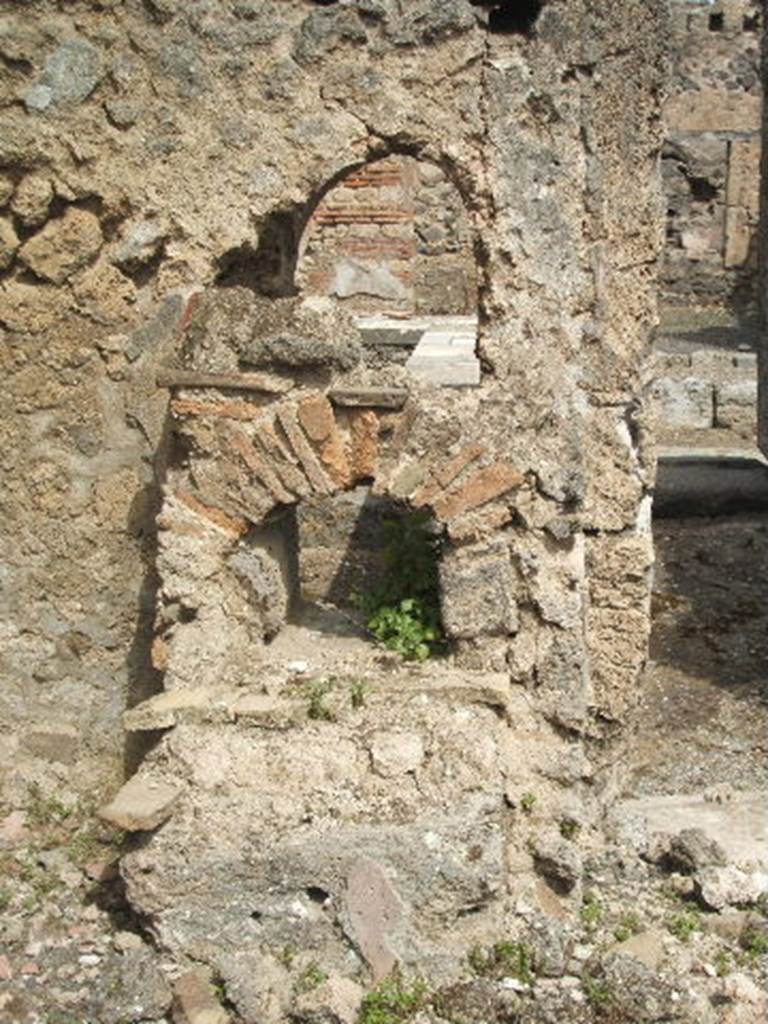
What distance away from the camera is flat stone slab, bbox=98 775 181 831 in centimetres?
394

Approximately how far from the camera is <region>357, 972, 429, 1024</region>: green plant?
3.78 meters

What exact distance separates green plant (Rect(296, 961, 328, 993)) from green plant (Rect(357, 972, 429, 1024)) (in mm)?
136

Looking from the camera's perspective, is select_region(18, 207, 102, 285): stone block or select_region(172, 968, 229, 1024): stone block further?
select_region(18, 207, 102, 285): stone block

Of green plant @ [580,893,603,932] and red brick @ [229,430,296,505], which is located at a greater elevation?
red brick @ [229,430,296,505]

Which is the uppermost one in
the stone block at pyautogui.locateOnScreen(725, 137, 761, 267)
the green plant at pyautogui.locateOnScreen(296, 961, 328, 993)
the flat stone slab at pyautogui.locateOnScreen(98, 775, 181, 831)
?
the stone block at pyautogui.locateOnScreen(725, 137, 761, 267)

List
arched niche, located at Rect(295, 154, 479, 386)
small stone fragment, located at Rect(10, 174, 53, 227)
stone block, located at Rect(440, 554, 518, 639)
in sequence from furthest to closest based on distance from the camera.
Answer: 1. arched niche, located at Rect(295, 154, 479, 386)
2. small stone fragment, located at Rect(10, 174, 53, 227)
3. stone block, located at Rect(440, 554, 518, 639)

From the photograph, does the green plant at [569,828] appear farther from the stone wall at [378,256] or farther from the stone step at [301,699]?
the stone wall at [378,256]

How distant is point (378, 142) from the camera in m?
4.64

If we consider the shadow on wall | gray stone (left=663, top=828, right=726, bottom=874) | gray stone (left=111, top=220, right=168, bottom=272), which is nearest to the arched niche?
the shadow on wall

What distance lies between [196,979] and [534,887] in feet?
3.38

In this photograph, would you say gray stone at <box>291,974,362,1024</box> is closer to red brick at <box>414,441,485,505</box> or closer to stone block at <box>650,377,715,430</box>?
red brick at <box>414,441,485,505</box>

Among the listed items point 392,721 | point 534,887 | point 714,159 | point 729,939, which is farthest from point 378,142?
point 714,159

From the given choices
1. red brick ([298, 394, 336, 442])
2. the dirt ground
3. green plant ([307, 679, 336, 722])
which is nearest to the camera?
green plant ([307, 679, 336, 722])

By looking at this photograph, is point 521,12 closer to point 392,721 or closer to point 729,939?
point 392,721
